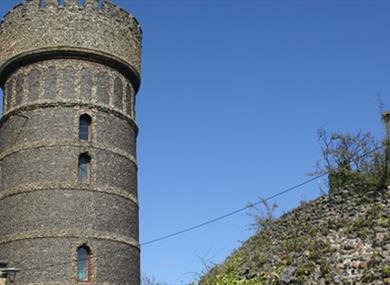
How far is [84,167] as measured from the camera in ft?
78.8

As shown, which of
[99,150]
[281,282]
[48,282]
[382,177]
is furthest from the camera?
[99,150]

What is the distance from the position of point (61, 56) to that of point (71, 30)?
3.43 feet

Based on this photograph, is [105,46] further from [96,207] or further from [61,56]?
[96,207]

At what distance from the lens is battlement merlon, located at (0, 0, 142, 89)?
2483 centimetres

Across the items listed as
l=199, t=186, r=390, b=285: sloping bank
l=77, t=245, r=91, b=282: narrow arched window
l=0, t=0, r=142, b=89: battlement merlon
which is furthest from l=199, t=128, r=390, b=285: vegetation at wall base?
l=0, t=0, r=142, b=89: battlement merlon

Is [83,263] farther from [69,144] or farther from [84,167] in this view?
[69,144]

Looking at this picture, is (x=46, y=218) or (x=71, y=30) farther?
(x=71, y=30)

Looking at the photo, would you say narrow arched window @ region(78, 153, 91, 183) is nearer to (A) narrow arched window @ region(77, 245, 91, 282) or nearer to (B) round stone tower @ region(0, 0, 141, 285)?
(B) round stone tower @ region(0, 0, 141, 285)

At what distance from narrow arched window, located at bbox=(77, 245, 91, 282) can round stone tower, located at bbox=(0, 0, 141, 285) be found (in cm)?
3

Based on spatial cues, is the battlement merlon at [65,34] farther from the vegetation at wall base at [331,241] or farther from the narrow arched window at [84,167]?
the vegetation at wall base at [331,241]

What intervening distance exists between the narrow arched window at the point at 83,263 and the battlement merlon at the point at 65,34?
7.11 m

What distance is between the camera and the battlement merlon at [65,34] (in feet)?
81.5

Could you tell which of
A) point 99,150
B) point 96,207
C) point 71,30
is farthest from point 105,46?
point 96,207

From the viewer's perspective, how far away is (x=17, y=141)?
958 inches
